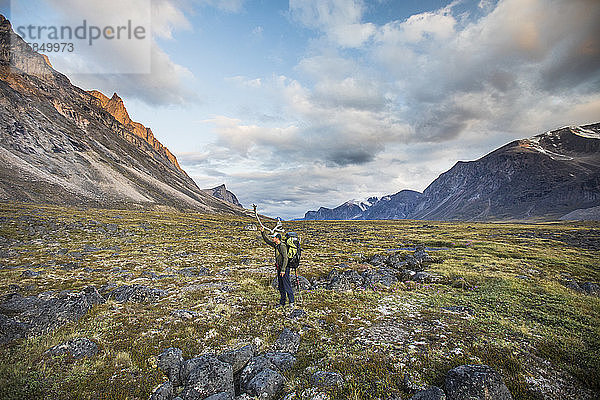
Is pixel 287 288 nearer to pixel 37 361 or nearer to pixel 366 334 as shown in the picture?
pixel 366 334

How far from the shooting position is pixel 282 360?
28.1ft

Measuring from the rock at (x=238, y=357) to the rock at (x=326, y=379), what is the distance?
2597mm

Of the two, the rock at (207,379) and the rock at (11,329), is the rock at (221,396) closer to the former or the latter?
the rock at (207,379)

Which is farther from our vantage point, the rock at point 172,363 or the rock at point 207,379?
the rock at point 172,363

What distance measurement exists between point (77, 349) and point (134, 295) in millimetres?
6171

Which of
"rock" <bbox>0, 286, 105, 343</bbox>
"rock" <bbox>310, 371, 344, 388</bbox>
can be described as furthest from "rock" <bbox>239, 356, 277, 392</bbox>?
"rock" <bbox>0, 286, 105, 343</bbox>

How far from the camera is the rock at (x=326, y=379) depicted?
722 cm

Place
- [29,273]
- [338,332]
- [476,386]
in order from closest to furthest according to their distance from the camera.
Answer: [476,386] < [338,332] < [29,273]

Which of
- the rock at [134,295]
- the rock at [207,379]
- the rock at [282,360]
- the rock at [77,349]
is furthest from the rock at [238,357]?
the rock at [134,295]

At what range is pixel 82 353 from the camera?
8609 mm

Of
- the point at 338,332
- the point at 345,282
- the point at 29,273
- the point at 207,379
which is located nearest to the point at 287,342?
the point at 338,332

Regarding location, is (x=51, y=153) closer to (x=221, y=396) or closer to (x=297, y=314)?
(x=297, y=314)

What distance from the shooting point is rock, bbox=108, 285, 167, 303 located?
46.8 ft

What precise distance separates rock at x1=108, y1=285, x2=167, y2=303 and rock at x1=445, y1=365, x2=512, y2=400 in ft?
49.4
